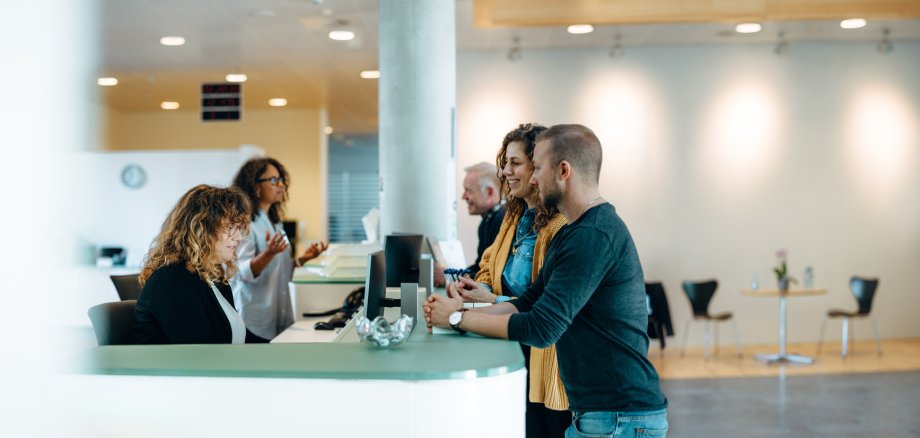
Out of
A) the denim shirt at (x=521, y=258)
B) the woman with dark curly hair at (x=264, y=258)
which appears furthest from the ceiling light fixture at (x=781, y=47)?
the denim shirt at (x=521, y=258)

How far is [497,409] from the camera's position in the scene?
218cm

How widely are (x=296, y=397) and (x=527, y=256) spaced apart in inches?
49.6

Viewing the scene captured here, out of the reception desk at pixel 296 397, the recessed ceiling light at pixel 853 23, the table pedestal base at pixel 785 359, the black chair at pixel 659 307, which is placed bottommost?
the table pedestal base at pixel 785 359

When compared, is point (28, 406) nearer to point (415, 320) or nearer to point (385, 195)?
point (415, 320)

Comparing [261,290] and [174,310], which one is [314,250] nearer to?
[261,290]

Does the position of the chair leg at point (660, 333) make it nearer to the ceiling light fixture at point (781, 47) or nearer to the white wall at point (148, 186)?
the ceiling light fixture at point (781, 47)

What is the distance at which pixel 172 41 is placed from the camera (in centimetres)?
891

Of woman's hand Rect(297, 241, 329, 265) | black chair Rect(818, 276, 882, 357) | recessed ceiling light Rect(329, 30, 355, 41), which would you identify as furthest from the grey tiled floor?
recessed ceiling light Rect(329, 30, 355, 41)

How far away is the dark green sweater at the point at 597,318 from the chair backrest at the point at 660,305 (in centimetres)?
680

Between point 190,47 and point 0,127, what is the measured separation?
844cm

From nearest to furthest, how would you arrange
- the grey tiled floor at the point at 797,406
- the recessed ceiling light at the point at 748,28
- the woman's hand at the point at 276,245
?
the woman's hand at the point at 276,245
the grey tiled floor at the point at 797,406
the recessed ceiling light at the point at 748,28

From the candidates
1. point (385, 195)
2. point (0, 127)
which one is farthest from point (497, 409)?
point (385, 195)

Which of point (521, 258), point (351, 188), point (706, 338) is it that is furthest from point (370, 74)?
point (351, 188)

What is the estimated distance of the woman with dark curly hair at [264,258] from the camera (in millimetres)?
4652
